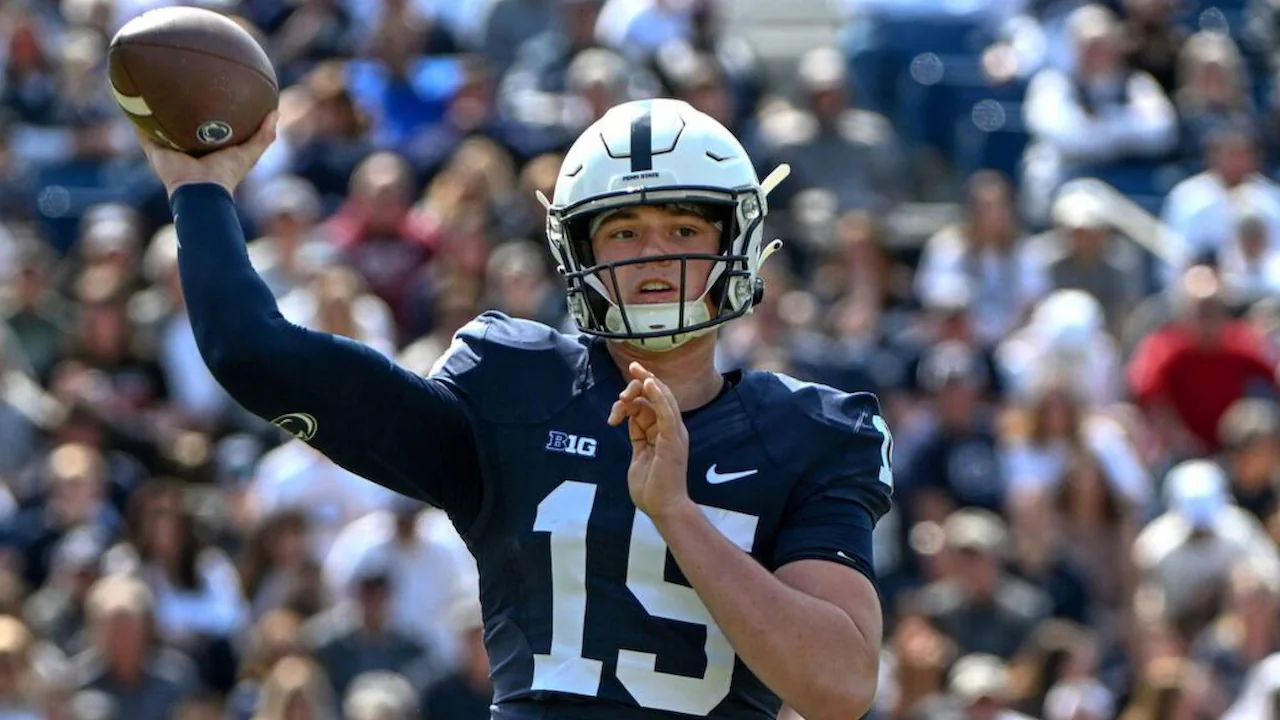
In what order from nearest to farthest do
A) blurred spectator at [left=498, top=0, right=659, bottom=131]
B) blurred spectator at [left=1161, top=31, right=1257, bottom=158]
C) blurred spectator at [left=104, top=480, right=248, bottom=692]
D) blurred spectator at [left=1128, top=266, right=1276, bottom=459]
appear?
blurred spectator at [left=104, top=480, right=248, bottom=692] < blurred spectator at [left=1128, top=266, right=1276, bottom=459] < blurred spectator at [left=498, top=0, right=659, bottom=131] < blurred spectator at [left=1161, top=31, right=1257, bottom=158]

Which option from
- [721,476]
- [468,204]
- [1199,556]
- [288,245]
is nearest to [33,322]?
[288,245]

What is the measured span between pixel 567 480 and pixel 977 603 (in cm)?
640

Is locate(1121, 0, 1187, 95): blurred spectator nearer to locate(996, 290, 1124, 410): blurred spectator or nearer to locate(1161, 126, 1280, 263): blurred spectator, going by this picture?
locate(1161, 126, 1280, 263): blurred spectator

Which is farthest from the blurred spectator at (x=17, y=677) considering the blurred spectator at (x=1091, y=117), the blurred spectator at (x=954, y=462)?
the blurred spectator at (x=1091, y=117)

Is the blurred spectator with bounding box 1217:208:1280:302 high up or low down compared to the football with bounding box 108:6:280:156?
down

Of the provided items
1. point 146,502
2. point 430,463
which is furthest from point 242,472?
point 430,463

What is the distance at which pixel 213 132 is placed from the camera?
3.55 m

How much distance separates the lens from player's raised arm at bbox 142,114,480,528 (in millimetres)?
3398

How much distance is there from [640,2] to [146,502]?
520cm

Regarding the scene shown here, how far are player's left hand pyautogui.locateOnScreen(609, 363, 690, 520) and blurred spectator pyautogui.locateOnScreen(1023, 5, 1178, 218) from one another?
31.9ft

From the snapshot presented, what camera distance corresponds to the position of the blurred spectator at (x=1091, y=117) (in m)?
12.9

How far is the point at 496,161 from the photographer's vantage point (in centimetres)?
1181

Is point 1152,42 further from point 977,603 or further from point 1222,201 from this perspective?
point 977,603

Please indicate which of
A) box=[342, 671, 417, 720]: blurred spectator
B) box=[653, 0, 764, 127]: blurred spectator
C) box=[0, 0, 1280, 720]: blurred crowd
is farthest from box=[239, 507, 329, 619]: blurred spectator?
box=[653, 0, 764, 127]: blurred spectator
